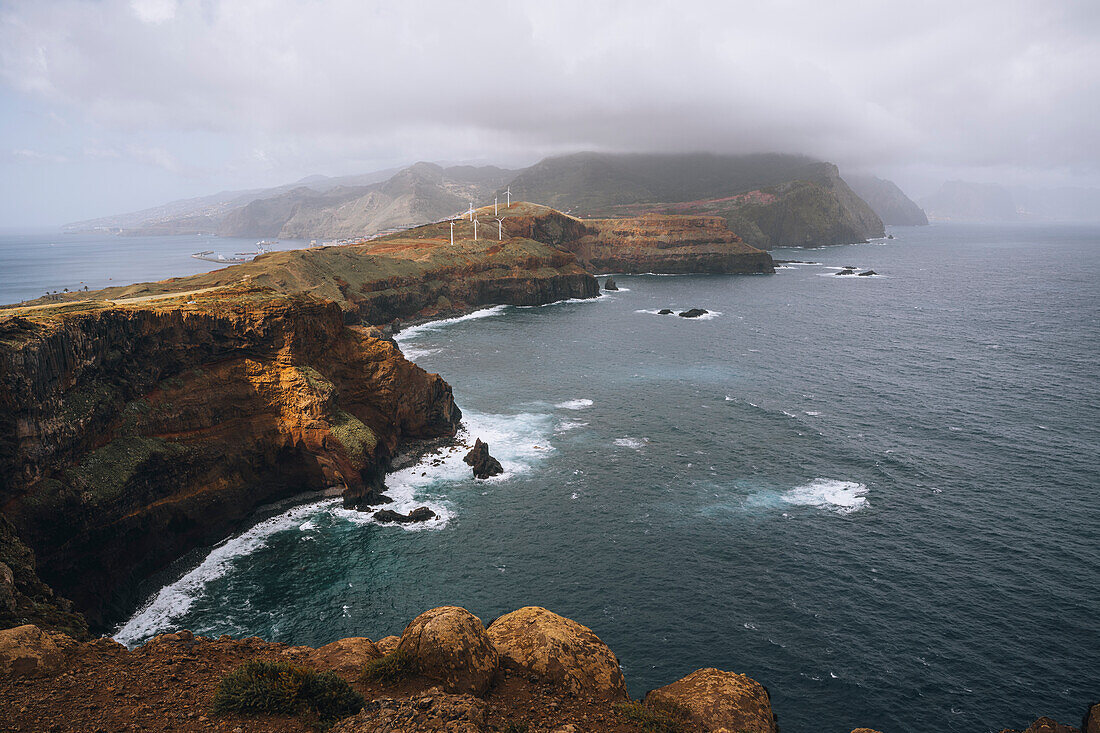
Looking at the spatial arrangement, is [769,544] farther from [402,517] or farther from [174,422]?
[174,422]

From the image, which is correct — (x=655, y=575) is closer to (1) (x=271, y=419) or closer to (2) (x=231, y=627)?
(2) (x=231, y=627)

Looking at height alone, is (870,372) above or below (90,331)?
below

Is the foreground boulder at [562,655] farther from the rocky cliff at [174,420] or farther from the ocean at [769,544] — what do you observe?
the rocky cliff at [174,420]

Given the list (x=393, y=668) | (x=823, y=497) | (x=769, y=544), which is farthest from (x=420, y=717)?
(x=823, y=497)

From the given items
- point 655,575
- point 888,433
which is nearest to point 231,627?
point 655,575

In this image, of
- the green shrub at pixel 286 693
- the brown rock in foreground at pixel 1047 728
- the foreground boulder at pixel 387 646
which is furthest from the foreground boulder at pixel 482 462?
the brown rock in foreground at pixel 1047 728

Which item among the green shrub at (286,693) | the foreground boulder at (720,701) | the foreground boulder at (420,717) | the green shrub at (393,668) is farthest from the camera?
the green shrub at (393,668)
